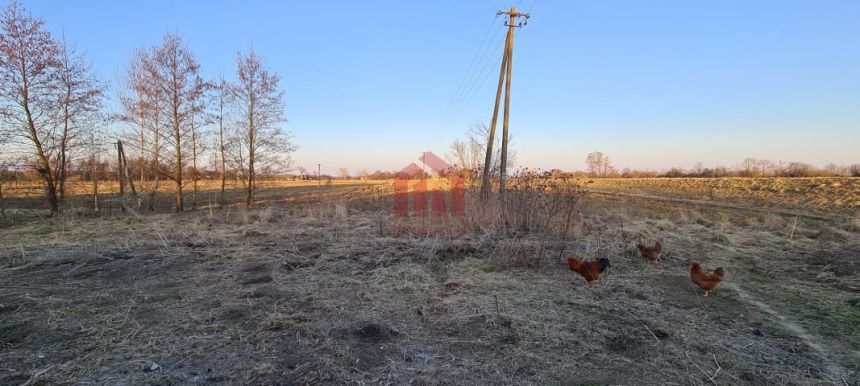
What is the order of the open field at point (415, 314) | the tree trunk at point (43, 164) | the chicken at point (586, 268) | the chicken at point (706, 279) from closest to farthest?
the open field at point (415, 314), the chicken at point (706, 279), the chicken at point (586, 268), the tree trunk at point (43, 164)

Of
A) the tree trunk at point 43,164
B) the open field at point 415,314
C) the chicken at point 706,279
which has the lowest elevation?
the open field at point 415,314

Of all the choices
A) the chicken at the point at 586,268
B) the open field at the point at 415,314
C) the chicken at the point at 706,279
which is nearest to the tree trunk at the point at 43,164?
the open field at the point at 415,314

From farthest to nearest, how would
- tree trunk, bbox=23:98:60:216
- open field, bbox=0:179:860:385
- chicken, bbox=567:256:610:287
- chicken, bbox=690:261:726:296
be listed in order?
tree trunk, bbox=23:98:60:216 → chicken, bbox=567:256:610:287 → chicken, bbox=690:261:726:296 → open field, bbox=0:179:860:385

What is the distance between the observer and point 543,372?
2.50m

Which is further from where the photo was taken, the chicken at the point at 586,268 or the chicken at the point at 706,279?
the chicken at the point at 586,268

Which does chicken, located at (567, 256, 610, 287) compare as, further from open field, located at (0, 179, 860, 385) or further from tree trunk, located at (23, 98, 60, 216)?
tree trunk, located at (23, 98, 60, 216)

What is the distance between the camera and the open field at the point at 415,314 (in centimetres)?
251

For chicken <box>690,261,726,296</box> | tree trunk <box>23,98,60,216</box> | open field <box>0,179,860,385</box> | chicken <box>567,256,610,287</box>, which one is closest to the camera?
open field <box>0,179,860,385</box>

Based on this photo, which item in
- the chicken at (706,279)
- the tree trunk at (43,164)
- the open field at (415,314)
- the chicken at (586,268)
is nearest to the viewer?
the open field at (415,314)

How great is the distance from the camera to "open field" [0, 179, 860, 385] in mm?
2514

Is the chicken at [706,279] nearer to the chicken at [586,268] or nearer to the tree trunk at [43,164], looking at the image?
the chicken at [586,268]

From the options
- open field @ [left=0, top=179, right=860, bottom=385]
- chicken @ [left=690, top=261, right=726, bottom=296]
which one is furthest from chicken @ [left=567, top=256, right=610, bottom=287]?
chicken @ [left=690, top=261, right=726, bottom=296]

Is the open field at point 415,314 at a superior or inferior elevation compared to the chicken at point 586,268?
inferior

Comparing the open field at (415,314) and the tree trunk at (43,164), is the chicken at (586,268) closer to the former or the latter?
the open field at (415,314)
